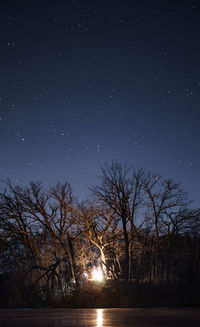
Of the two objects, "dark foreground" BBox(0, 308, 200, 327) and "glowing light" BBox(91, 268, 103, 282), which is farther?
"glowing light" BBox(91, 268, 103, 282)

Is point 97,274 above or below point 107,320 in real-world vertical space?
above

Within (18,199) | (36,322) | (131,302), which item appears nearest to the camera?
(36,322)

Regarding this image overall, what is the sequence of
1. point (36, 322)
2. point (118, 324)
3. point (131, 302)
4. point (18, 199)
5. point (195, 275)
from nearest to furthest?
point (118, 324) → point (36, 322) → point (131, 302) → point (195, 275) → point (18, 199)

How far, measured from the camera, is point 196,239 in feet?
61.1

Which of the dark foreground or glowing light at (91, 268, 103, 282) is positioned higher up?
glowing light at (91, 268, 103, 282)

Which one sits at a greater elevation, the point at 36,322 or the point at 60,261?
the point at 60,261

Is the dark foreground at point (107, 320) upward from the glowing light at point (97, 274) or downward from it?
downward

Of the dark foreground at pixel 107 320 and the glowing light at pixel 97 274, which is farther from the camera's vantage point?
the glowing light at pixel 97 274

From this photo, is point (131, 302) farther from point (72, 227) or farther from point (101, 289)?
point (72, 227)

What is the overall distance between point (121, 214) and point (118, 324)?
8.82 m

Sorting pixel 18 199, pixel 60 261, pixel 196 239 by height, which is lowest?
pixel 60 261

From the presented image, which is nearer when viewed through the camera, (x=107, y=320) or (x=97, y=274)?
(x=107, y=320)

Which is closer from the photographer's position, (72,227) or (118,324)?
(118,324)

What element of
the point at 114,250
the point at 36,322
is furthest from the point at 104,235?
the point at 36,322
